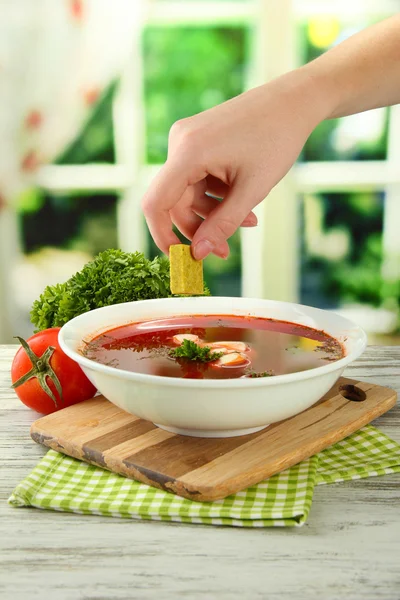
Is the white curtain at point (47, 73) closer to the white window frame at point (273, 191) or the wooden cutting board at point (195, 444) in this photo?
the white window frame at point (273, 191)

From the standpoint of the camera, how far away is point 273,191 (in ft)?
13.7

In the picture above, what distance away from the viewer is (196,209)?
62.6 inches

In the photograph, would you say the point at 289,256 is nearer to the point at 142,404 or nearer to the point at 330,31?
the point at 330,31

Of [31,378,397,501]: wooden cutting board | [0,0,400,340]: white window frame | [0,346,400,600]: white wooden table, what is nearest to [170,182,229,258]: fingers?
[31,378,397,501]: wooden cutting board

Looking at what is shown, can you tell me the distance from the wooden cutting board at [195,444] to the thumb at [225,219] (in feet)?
1.16

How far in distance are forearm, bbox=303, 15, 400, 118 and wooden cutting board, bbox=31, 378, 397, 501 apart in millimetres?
597

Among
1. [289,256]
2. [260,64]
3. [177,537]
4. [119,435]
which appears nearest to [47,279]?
[289,256]

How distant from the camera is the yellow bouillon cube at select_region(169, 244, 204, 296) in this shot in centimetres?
141

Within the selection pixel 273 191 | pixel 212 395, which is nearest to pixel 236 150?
pixel 212 395

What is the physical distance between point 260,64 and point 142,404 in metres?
3.35

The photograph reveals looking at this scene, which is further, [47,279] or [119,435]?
[47,279]

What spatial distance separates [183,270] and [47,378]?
353 mm

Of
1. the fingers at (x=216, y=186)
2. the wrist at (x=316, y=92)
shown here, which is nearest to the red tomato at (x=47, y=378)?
the fingers at (x=216, y=186)

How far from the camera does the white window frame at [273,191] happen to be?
4.21 metres
